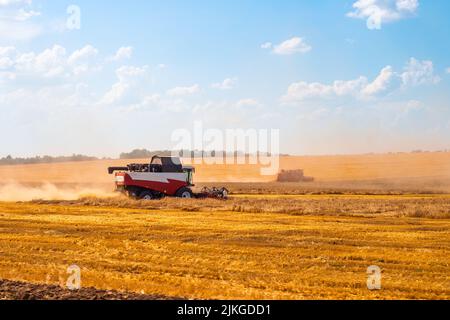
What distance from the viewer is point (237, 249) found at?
15.5 meters

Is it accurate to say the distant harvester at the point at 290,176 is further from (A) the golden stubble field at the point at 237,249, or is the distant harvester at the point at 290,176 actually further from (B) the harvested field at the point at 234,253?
(B) the harvested field at the point at 234,253

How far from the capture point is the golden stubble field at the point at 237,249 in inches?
438

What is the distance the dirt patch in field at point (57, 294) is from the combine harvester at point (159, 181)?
79.3 feet

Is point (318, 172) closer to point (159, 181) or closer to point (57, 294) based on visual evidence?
point (159, 181)

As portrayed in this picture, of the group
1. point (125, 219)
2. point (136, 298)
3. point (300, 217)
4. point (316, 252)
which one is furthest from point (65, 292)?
point (300, 217)

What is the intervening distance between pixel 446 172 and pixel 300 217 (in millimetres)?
61991

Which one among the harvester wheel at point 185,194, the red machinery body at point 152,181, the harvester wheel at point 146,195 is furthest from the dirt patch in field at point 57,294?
the harvester wheel at point 185,194

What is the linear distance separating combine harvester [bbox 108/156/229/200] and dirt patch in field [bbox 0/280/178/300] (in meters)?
24.2

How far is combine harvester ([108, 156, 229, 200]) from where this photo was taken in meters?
33.9

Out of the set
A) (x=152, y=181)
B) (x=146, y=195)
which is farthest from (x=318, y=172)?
(x=146, y=195)

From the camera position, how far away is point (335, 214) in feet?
85.7

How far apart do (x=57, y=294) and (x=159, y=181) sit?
82.0 ft

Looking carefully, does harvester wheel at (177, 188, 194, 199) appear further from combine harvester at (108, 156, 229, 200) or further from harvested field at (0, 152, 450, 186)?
harvested field at (0, 152, 450, 186)
